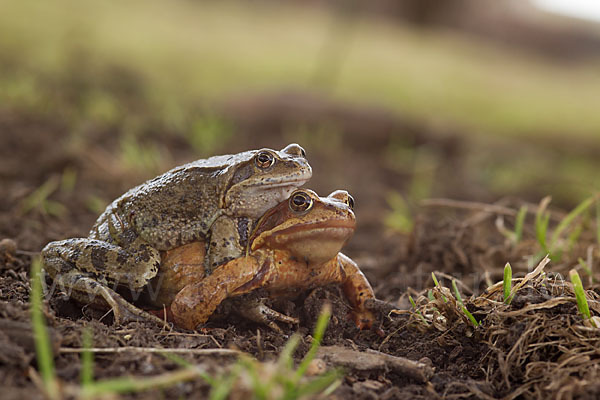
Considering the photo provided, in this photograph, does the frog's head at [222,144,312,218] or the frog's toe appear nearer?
the frog's toe

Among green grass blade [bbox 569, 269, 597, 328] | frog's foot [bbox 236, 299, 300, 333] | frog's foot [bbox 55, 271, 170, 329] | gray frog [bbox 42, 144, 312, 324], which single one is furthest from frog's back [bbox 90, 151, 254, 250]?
green grass blade [bbox 569, 269, 597, 328]

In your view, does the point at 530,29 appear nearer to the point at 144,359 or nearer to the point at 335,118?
the point at 335,118

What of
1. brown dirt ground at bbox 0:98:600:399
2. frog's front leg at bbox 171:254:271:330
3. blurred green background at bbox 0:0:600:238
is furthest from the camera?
blurred green background at bbox 0:0:600:238

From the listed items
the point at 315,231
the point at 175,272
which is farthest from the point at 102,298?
the point at 315,231

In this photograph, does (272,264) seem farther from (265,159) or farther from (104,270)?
(104,270)

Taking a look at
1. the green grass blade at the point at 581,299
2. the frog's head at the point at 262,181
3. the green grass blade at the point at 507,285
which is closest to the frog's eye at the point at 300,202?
the frog's head at the point at 262,181

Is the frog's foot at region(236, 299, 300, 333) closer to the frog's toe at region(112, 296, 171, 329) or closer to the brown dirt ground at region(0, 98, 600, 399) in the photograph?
the brown dirt ground at region(0, 98, 600, 399)

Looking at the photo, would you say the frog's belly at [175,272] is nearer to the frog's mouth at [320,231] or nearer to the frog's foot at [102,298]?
the frog's foot at [102,298]

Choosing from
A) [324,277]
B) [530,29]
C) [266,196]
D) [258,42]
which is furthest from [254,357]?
[530,29]
